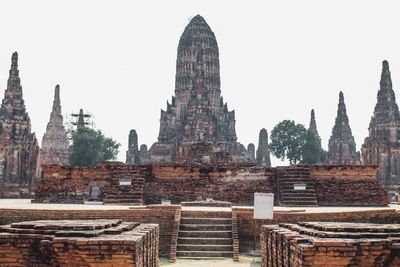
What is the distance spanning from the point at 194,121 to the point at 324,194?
75.1ft

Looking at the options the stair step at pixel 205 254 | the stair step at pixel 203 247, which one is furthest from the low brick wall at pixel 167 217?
the stair step at pixel 205 254

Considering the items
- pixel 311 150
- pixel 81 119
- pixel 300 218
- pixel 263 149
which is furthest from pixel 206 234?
pixel 81 119

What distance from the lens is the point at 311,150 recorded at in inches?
2315

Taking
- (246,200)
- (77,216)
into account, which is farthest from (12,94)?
(77,216)

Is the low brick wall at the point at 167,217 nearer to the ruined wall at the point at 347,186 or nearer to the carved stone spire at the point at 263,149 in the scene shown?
the ruined wall at the point at 347,186

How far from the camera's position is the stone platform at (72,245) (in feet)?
21.2

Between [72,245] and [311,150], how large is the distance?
5461cm

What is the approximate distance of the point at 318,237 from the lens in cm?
671

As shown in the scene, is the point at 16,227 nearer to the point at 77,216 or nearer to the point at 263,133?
the point at 77,216

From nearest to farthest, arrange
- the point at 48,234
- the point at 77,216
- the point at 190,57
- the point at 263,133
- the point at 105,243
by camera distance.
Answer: the point at 105,243 < the point at 48,234 < the point at 77,216 < the point at 263,133 < the point at 190,57

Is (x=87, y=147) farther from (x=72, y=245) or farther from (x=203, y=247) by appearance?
(x=72, y=245)

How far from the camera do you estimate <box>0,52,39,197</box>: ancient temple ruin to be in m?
35.7

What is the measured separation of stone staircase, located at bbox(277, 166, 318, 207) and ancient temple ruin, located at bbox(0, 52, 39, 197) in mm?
23265

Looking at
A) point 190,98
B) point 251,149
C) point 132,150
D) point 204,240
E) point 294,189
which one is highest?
point 190,98
